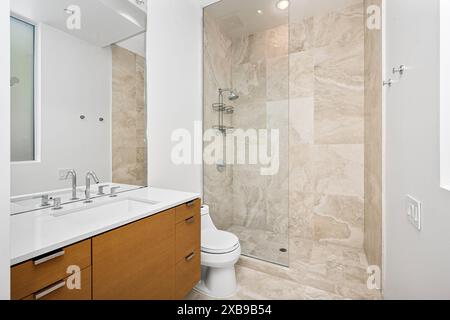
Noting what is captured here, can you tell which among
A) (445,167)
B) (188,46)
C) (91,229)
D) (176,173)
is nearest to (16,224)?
(91,229)

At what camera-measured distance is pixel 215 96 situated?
2.44 m

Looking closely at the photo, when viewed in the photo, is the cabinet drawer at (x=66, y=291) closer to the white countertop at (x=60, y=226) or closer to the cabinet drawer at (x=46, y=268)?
the cabinet drawer at (x=46, y=268)

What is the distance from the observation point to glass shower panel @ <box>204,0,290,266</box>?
2248 millimetres

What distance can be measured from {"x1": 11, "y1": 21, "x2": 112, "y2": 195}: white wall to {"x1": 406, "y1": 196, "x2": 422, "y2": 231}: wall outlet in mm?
1741

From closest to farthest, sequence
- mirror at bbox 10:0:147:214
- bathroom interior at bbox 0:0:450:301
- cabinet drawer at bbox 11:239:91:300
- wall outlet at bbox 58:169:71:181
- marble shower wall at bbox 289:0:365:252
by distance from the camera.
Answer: cabinet drawer at bbox 11:239:91:300 → bathroom interior at bbox 0:0:450:301 → mirror at bbox 10:0:147:214 → wall outlet at bbox 58:169:71:181 → marble shower wall at bbox 289:0:365:252

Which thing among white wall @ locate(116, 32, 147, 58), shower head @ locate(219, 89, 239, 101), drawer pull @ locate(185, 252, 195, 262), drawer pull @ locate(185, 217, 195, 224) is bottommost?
drawer pull @ locate(185, 252, 195, 262)

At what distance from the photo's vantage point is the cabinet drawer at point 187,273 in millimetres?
1312

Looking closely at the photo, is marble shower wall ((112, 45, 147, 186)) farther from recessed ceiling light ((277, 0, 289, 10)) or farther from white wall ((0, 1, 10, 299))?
recessed ceiling light ((277, 0, 289, 10))

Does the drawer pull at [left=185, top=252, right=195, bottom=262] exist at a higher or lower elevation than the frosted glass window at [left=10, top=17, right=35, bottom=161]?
lower

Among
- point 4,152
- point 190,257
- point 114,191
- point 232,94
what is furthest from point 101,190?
point 232,94

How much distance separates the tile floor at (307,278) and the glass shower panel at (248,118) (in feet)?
0.82

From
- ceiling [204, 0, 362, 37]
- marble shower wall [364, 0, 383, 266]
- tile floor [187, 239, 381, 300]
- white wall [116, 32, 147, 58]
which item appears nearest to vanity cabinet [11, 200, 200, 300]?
tile floor [187, 239, 381, 300]

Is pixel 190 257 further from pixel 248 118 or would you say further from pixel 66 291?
pixel 248 118

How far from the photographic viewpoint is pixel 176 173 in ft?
6.56
